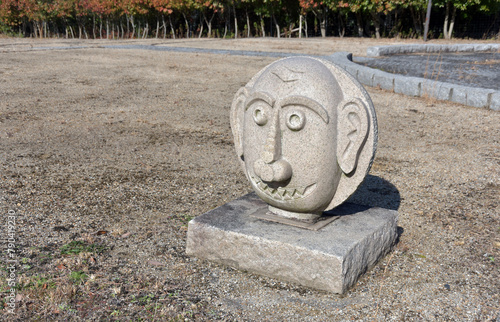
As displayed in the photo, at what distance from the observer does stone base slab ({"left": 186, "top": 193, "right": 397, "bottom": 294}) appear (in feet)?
10.4

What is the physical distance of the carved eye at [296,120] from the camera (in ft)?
10.7

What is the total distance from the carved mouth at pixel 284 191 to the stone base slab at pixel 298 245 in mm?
226

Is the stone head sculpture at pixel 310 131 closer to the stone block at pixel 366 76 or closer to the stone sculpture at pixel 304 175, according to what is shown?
the stone sculpture at pixel 304 175

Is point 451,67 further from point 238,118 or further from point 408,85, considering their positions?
point 238,118

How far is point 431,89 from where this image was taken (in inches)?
364

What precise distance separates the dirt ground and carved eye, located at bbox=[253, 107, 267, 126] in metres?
1.11

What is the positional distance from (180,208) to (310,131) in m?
1.79

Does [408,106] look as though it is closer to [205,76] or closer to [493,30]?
[205,76]

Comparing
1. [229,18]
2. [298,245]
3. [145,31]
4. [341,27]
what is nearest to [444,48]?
[341,27]

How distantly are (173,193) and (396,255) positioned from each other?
2309 millimetres

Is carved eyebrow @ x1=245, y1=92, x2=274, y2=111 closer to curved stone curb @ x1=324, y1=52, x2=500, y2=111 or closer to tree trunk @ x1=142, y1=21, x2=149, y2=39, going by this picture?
curved stone curb @ x1=324, y1=52, x2=500, y2=111

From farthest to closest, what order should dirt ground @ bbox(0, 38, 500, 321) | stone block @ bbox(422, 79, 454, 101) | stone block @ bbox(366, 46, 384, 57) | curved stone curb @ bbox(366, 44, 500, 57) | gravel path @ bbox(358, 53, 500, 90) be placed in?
curved stone curb @ bbox(366, 44, 500, 57) → stone block @ bbox(366, 46, 384, 57) → gravel path @ bbox(358, 53, 500, 90) → stone block @ bbox(422, 79, 454, 101) → dirt ground @ bbox(0, 38, 500, 321)

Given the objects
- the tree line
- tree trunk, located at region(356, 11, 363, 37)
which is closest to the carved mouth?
the tree line

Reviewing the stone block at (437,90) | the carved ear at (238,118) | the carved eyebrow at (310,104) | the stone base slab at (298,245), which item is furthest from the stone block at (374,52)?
the carved eyebrow at (310,104)
